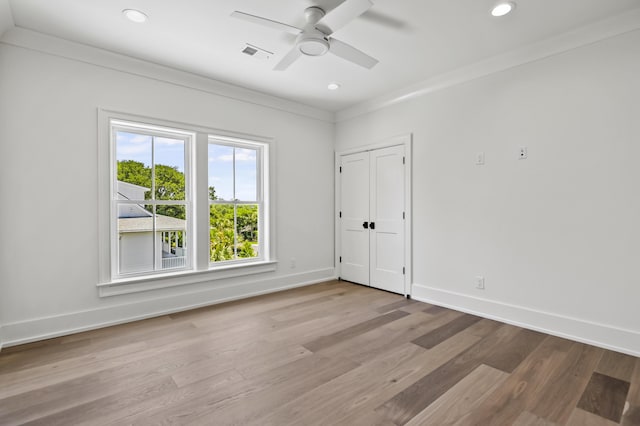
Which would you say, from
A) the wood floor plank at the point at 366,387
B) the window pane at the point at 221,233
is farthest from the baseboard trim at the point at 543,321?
the window pane at the point at 221,233

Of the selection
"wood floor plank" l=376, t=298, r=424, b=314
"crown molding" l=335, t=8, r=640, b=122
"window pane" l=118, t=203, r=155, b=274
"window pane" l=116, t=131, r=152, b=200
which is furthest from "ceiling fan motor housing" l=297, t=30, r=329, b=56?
"wood floor plank" l=376, t=298, r=424, b=314

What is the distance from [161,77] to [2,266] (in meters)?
2.35

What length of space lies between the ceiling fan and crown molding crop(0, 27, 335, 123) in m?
1.39

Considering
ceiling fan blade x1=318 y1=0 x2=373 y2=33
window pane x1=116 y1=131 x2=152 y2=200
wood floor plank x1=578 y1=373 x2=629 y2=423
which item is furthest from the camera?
window pane x1=116 y1=131 x2=152 y2=200

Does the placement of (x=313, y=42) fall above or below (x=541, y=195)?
above

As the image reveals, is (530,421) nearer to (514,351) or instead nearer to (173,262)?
(514,351)

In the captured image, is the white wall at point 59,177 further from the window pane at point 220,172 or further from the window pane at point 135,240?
the window pane at point 220,172

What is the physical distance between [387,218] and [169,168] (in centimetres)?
293

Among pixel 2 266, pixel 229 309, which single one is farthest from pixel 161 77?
pixel 229 309

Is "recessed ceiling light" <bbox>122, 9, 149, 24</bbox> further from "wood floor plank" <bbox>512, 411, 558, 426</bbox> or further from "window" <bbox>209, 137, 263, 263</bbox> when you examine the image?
"wood floor plank" <bbox>512, 411, 558, 426</bbox>

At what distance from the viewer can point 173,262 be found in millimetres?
3719

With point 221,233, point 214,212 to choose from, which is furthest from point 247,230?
point 214,212

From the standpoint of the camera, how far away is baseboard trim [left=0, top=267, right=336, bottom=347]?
2.76m

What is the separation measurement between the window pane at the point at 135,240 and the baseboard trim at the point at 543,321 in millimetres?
3372
